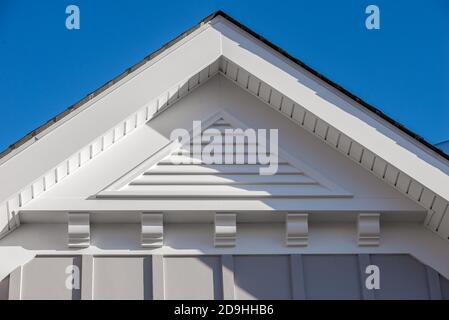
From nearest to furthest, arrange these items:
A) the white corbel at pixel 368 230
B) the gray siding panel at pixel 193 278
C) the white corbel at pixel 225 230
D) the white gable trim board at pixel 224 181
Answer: the gray siding panel at pixel 193 278 < the white gable trim board at pixel 224 181 < the white corbel at pixel 225 230 < the white corbel at pixel 368 230

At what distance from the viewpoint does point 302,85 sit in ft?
29.9

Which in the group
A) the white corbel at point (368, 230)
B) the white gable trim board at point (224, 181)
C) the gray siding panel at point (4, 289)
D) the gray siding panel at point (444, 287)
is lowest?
the gray siding panel at point (444, 287)

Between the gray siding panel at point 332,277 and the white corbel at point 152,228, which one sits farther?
the white corbel at point 152,228

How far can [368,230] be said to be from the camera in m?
8.91

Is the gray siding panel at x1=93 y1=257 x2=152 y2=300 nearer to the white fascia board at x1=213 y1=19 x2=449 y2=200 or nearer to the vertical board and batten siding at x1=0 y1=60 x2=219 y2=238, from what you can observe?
the vertical board and batten siding at x1=0 y1=60 x2=219 y2=238

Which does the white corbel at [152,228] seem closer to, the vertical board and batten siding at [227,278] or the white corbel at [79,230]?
the vertical board and batten siding at [227,278]

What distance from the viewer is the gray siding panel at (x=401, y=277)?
8.68 metres

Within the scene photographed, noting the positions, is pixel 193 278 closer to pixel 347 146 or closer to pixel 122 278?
pixel 122 278

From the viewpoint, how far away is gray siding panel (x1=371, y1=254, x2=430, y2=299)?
868 centimetres

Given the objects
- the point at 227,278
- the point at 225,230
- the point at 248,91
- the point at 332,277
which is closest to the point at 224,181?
the point at 225,230

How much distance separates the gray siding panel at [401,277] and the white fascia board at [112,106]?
268 centimetres

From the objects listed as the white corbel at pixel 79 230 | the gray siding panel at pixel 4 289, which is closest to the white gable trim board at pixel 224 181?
the white corbel at pixel 79 230
